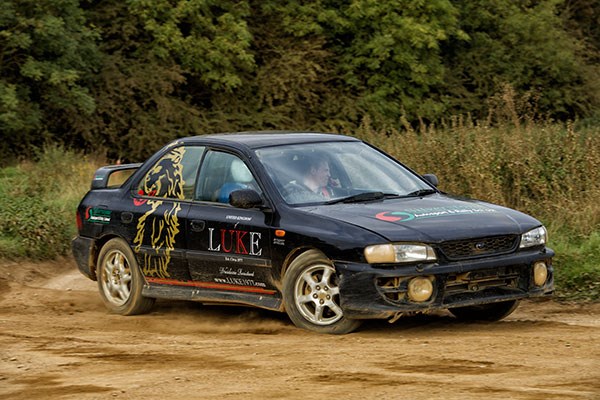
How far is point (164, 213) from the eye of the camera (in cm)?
1148

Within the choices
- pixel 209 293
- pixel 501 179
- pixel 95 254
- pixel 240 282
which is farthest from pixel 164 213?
pixel 501 179

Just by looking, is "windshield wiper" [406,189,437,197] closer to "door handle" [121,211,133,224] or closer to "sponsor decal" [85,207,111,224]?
"door handle" [121,211,133,224]

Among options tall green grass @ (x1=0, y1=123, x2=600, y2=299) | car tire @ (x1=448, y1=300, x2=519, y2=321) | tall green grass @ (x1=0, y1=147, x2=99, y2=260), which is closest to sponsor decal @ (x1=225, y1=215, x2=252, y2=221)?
car tire @ (x1=448, y1=300, x2=519, y2=321)

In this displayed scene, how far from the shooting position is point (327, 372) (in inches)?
309

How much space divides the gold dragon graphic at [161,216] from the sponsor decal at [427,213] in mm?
2118

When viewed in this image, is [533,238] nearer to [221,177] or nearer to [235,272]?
[235,272]

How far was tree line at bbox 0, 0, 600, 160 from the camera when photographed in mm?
38719

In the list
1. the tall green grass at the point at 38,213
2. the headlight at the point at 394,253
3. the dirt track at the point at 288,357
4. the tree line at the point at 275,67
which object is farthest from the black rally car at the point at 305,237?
the tree line at the point at 275,67

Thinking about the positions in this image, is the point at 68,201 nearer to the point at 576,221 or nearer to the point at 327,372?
the point at 576,221

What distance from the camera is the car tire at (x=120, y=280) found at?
39.0 ft

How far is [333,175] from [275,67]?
33.1 m

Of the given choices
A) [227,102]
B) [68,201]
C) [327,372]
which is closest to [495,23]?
[227,102]

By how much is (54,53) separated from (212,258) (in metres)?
27.3

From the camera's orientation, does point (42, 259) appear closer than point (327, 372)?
No
